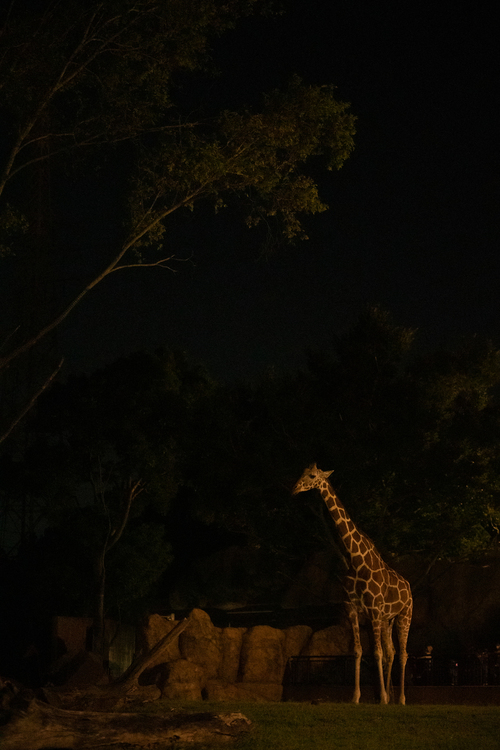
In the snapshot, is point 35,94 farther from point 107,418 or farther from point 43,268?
point 107,418

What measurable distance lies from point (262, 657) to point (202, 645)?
1.73 m

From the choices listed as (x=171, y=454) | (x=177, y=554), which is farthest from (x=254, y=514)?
(x=177, y=554)

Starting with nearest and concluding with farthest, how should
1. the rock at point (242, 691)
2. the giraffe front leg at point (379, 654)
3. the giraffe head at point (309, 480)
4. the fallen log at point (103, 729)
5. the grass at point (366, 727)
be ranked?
the fallen log at point (103, 729), the grass at point (366, 727), the giraffe head at point (309, 480), the giraffe front leg at point (379, 654), the rock at point (242, 691)

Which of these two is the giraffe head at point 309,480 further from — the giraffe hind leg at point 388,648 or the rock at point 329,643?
the rock at point 329,643

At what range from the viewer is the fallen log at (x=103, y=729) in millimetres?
9008

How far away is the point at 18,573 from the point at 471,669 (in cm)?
1867

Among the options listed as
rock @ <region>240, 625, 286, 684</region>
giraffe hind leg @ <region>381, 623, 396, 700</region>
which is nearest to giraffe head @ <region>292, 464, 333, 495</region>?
giraffe hind leg @ <region>381, 623, 396, 700</region>

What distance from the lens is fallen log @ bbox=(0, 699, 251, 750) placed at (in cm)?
901

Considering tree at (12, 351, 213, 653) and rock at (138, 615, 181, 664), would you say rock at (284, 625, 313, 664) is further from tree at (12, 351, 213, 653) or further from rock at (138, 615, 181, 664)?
tree at (12, 351, 213, 653)

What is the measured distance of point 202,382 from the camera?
30.6 metres

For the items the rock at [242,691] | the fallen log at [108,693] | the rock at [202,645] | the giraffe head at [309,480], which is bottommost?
the rock at [242,691]

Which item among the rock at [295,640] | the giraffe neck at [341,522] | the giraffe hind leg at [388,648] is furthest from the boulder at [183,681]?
the giraffe neck at [341,522]

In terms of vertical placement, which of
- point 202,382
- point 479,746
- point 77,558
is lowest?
point 479,746

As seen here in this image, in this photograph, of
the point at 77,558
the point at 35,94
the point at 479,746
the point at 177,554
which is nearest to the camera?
the point at 479,746
